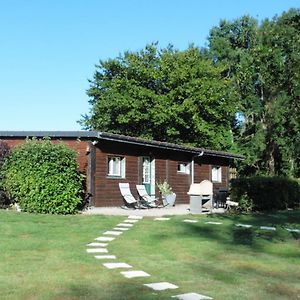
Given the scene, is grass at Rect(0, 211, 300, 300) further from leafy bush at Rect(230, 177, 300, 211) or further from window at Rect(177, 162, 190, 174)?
window at Rect(177, 162, 190, 174)

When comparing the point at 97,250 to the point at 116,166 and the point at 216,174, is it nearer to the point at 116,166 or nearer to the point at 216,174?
the point at 116,166

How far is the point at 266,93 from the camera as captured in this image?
39.9 meters

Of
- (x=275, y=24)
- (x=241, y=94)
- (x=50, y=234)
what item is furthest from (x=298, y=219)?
(x=275, y=24)

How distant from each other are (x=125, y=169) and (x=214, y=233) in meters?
8.60

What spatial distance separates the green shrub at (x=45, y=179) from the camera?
15.4 meters

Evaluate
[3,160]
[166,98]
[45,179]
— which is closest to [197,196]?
[45,179]

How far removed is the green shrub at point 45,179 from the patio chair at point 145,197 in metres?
3.72

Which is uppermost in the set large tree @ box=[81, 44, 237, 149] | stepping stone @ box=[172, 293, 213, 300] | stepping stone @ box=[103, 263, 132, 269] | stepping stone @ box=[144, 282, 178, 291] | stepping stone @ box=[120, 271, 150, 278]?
large tree @ box=[81, 44, 237, 149]

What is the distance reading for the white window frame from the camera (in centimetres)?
2334

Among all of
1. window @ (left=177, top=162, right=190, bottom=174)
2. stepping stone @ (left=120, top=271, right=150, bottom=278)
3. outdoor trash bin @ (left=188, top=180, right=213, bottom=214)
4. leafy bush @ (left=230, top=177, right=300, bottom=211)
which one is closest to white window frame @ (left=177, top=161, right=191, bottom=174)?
window @ (left=177, top=162, right=190, bottom=174)

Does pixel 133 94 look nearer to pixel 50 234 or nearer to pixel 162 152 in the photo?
pixel 162 152

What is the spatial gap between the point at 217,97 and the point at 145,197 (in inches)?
750

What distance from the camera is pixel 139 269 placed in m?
6.90

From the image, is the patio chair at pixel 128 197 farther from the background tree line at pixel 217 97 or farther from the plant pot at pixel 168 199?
the background tree line at pixel 217 97
